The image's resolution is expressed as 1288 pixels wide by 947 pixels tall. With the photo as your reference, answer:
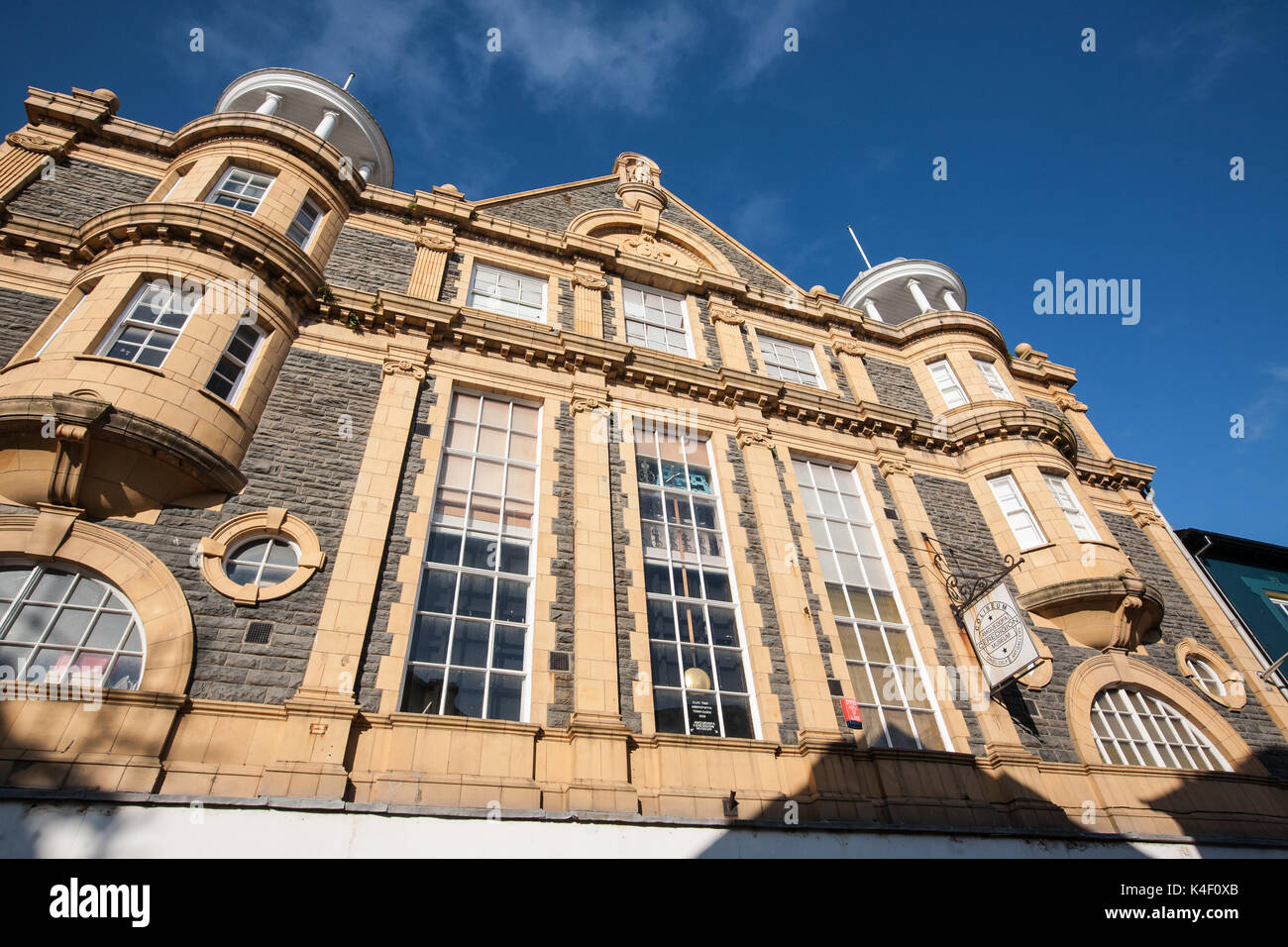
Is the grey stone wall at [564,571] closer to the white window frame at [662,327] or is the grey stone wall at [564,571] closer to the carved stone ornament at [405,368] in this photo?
the carved stone ornament at [405,368]

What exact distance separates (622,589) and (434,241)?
30.6ft

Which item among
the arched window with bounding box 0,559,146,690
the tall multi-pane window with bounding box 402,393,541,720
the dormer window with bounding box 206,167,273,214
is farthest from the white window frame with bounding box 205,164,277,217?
the arched window with bounding box 0,559,146,690

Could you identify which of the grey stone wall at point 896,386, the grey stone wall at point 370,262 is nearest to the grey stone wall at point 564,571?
the grey stone wall at point 370,262

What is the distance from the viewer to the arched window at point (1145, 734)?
12.5m

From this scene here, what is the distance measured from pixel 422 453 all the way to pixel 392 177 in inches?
472

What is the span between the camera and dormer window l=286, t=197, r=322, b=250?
14234mm

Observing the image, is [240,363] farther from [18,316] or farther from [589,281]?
[589,281]

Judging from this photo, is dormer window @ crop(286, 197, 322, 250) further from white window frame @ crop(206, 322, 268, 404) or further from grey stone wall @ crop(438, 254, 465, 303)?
white window frame @ crop(206, 322, 268, 404)

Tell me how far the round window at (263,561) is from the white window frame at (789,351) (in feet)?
37.6

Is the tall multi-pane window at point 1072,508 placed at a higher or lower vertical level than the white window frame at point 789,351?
lower

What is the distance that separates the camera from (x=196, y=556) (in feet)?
30.4
